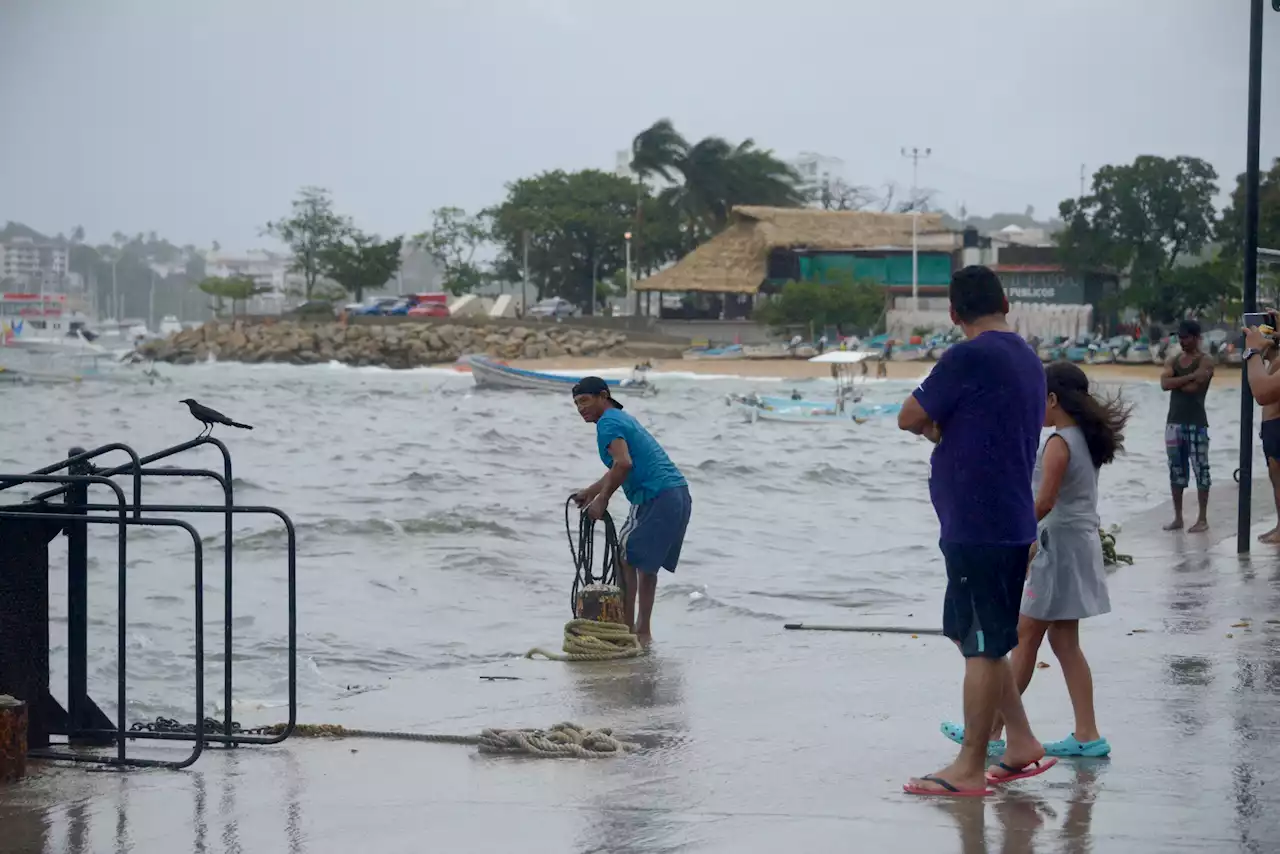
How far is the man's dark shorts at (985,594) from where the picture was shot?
17.1 ft

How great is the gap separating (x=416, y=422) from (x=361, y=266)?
2090 inches

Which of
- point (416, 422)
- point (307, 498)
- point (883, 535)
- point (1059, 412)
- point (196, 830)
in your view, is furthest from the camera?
point (416, 422)

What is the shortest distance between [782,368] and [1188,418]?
186ft

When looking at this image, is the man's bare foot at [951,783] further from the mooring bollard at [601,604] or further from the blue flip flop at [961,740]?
the mooring bollard at [601,604]

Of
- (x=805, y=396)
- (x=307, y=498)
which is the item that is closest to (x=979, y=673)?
(x=307, y=498)

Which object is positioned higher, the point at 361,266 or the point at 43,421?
the point at 361,266

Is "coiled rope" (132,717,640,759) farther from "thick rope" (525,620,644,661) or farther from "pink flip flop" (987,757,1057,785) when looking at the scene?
"thick rope" (525,620,644,661)

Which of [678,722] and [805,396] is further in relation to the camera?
[805,396]

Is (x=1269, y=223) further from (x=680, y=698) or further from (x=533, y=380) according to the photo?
(x=533, y=380)

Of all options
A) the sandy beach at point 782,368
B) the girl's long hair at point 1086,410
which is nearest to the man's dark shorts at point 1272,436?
the girl's long hair at point 1086,410

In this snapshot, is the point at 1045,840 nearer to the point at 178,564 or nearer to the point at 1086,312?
the point at 178,564

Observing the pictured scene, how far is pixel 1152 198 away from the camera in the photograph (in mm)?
66875

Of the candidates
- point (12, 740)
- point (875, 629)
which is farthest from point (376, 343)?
point (12, 740)

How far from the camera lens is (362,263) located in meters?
104
